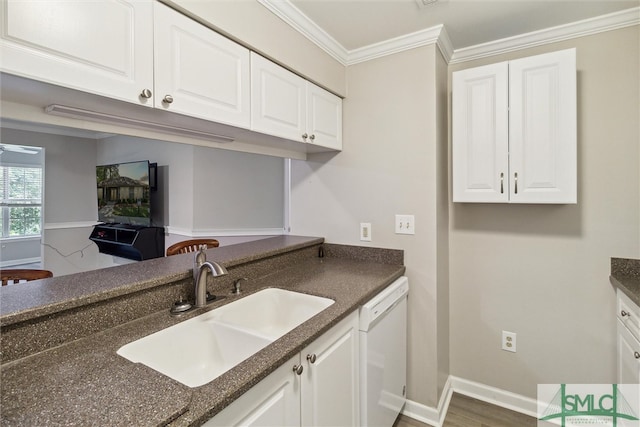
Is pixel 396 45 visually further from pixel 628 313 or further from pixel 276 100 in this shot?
pixel 628 313

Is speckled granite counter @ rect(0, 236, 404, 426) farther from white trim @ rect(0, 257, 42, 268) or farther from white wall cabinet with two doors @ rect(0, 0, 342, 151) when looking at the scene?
white trim @ rect(0, 257, 42, 268)

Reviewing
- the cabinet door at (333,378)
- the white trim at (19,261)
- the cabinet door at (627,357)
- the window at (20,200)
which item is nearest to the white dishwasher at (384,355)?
the cabinet door at (333,378)

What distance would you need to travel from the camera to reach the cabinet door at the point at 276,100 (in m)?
1.50

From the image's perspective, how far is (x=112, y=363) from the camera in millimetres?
839

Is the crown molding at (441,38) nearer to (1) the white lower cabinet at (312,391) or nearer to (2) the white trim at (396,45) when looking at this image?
(2) the white trim at (396,45)

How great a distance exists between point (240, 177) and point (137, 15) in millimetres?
2990

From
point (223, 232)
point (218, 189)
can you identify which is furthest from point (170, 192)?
point (223, 232)

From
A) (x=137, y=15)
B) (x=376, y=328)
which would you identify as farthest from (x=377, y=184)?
(x=137, y=15)

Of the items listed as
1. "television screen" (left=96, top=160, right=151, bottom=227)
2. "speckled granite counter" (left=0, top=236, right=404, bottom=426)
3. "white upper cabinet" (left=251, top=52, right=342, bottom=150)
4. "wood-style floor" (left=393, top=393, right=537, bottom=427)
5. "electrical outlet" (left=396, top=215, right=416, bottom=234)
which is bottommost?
"wood-style floor" (left=393, top=393, right=537, bottom=427)

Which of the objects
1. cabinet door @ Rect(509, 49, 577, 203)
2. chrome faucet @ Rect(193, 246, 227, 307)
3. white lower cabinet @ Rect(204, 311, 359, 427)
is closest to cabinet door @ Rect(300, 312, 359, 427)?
white lower cabinet @ Rect(204, 311, 359, 427)

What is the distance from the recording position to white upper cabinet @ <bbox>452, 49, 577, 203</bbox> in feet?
5.29

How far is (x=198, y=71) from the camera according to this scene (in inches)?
48.4

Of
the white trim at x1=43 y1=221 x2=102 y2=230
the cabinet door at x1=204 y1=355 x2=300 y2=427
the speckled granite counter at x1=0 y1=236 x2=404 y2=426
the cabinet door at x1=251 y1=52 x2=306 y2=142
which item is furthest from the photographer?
the white trim at x1=43 y1=221 x2=102 y2=230

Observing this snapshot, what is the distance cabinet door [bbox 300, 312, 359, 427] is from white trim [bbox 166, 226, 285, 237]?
108 inches
